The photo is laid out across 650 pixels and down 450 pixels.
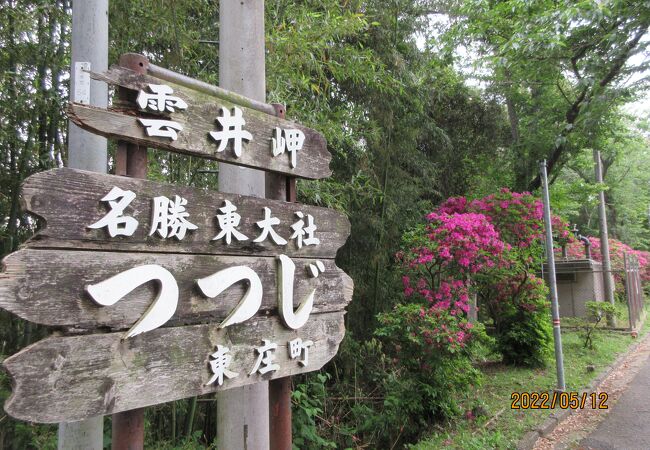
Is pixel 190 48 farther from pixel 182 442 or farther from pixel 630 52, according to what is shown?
pixel 630 52

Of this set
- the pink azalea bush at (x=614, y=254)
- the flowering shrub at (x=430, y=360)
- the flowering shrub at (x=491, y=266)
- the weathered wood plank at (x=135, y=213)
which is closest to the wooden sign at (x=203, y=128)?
the weathered wood plank at (x=135, y=213)

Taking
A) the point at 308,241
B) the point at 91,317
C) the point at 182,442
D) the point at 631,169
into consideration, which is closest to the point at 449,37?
the point at 308,241

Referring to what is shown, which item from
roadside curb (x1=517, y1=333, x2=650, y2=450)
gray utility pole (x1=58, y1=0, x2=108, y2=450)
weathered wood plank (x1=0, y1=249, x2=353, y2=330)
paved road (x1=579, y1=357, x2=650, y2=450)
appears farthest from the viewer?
paved road (x1=579, y1=357, x2=650, y2=450)

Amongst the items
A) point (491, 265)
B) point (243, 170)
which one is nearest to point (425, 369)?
point (491, 265)

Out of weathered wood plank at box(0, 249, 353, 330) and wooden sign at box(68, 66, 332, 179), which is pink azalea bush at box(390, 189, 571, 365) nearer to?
wooden sign at box(68, 66, 332, 179)

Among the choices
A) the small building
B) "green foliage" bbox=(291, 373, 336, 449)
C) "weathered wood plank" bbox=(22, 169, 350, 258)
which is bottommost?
"green foliage" bbox=(291, 373, 336, 449)

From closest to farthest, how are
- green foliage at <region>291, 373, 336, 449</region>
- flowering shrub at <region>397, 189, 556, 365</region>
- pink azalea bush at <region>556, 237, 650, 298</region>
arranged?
green foliage at <region>291, 373, 336, 449</region> < flowering shrub at <region>397, 189, 556, 365</region> < pink azalea bush at <region>556, 237, 650, 298</region>

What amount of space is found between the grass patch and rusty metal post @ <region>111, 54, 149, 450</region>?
3667 mm

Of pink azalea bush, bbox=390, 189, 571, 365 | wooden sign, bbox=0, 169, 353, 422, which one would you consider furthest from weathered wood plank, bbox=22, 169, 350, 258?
pink azalea bush, bbox=390, 189, 571, 365

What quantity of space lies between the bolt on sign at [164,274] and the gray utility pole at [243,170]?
380 millimetres

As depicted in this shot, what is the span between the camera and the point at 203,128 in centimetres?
175

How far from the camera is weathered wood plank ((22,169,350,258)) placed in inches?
50.3

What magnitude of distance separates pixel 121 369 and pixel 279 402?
924 mm

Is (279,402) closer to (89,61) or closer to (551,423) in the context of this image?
(89,61)
